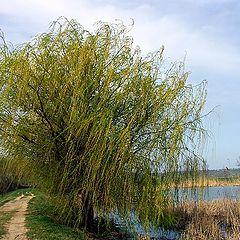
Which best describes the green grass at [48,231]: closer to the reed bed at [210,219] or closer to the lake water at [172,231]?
the lake water at [172,231]

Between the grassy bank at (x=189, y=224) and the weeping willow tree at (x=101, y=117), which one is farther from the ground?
the weeping willow tree at (x=101, y=117)

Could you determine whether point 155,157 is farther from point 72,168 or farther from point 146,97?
point 72,168

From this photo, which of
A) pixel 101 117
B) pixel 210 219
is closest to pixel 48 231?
pixel 101 117

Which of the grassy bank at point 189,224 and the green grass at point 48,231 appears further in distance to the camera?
the grassy bank at point 189,224

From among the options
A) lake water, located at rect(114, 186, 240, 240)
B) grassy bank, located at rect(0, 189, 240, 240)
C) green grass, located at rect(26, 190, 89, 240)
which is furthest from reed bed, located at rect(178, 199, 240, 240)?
green grass, located at rect(26, 190, 89, 240)

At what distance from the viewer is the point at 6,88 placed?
8.97m

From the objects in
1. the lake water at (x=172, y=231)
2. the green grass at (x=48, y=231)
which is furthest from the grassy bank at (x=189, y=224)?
the lake water at (x=172, y=231)

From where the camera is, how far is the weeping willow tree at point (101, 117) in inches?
342

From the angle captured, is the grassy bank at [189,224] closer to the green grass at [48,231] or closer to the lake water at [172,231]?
the green grass at [48,231]

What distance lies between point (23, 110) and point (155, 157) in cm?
335

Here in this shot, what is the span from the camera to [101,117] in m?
8.65

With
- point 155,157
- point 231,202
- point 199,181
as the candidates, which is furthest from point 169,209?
point 231,202

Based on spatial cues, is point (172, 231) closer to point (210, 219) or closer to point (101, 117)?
point (210, 219)

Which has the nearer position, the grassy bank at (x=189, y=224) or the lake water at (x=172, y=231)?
the lake water at (x=172, y=231)
